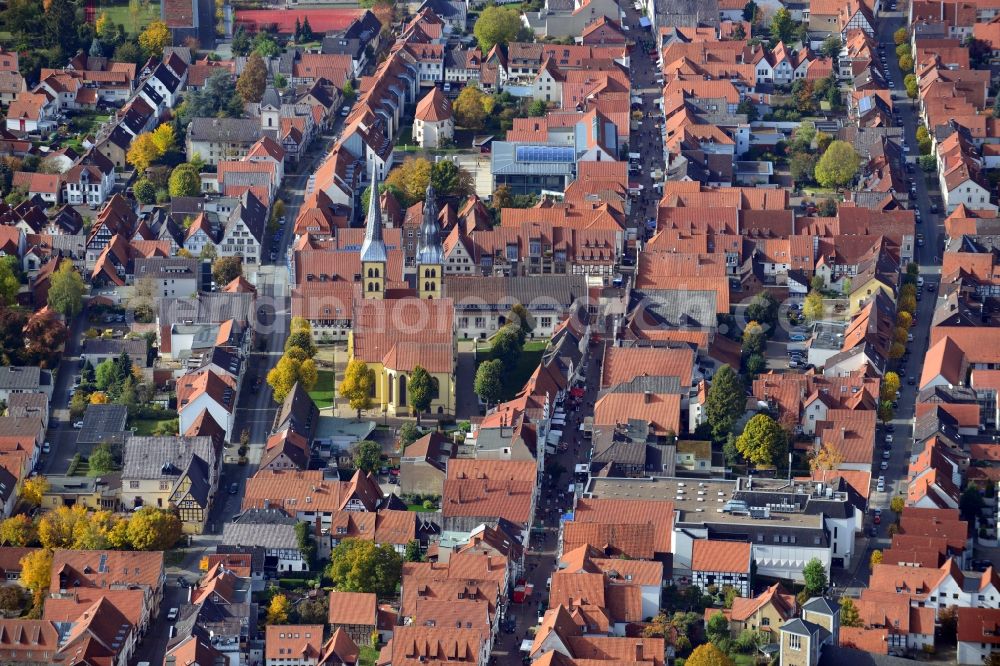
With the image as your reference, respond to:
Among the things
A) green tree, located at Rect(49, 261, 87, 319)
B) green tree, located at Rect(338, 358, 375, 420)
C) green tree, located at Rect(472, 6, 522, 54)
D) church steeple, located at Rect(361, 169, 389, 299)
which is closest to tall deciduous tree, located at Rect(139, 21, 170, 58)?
green tree, located at Rect(472, 6, 522, 54)

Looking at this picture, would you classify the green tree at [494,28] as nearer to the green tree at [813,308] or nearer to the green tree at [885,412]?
the green tree at [813,308]

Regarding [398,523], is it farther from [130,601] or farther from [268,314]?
[268,314]

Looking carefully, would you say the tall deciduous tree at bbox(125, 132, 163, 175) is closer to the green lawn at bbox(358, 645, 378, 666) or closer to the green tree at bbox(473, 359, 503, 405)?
the green tree at bbox(473, 359, 503, 405)

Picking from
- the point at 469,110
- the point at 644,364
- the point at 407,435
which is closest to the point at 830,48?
the point at 469,110

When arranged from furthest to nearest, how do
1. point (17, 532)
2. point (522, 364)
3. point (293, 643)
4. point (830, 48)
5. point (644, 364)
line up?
1. point (830, 48)
2. point (522, 364)
3. point (644, 364)
4. point (17, 532)
5. point (293, 643)

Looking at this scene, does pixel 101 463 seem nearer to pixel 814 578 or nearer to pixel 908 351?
pixel 814 578
